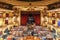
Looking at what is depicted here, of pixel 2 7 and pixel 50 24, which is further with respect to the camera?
pixel 50 24

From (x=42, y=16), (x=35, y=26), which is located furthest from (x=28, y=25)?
(x=42, y=16)

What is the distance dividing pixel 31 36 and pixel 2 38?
1.23 m

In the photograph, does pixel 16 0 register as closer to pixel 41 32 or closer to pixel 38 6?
pixel 38 6

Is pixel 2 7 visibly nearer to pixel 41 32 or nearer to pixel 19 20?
pixel 19 20

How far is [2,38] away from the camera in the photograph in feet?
21.0

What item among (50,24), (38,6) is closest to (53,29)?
(50,24)

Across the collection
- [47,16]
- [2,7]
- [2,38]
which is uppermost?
[2,7]

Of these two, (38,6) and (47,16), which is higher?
(38,6)

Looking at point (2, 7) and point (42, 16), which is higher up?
point (2, 7)

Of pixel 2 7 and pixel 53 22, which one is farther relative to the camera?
pixel 53 22

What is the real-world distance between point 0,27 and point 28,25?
1.22m

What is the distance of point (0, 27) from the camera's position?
21.8 feet

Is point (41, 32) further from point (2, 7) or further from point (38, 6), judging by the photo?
point (2, 7)

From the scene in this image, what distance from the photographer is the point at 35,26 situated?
6.60 meters
